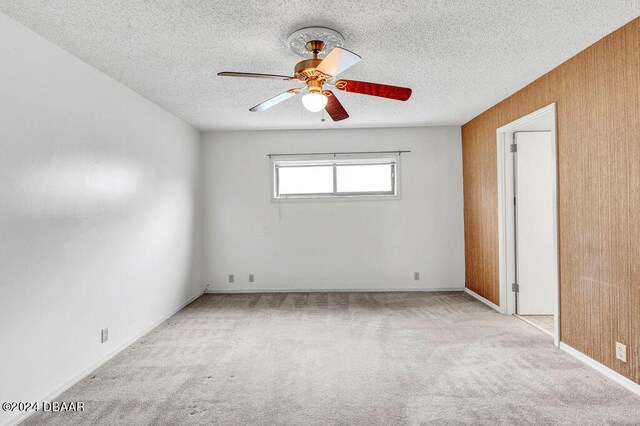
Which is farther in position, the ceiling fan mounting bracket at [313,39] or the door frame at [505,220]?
the door frame at [505,220]

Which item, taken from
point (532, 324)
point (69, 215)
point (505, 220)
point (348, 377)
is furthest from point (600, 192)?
point (69, 215)

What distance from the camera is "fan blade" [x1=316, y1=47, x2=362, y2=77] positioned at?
1.91 meters

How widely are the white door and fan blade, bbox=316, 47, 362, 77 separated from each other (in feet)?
9.27

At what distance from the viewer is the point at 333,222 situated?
541cm

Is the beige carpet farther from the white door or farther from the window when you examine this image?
the window

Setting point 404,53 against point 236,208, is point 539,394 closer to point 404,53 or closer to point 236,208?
point 404,53

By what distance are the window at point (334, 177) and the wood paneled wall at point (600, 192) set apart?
226 centimetres

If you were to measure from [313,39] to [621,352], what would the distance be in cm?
287

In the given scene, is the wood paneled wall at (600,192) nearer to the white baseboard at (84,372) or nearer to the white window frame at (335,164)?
the white window frame at (335,164)

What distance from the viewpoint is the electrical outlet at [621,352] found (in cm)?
242

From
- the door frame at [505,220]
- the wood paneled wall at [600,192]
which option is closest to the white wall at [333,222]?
the door frame at [505,220]

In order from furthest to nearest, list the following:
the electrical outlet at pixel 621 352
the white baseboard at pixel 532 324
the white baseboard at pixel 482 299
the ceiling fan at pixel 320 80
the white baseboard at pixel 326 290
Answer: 1. the white baseboard at pixel 326 290
2. the white baseboard at pixel 482 299
3. the white baseboard at pixel 532 324
4. the electrical outlet at pixel 621 352
5. the ceiling fan at pixel 320 80

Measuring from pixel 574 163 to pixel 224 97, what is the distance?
3.16 m

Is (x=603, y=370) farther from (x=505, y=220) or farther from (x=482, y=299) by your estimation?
(x=482, y=299)
